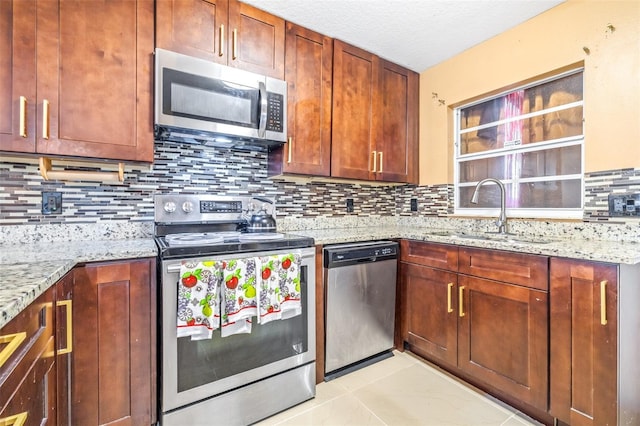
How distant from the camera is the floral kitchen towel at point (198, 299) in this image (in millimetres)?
1353

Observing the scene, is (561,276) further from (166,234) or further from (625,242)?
(166,234)

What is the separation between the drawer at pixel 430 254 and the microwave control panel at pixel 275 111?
3.95 feet

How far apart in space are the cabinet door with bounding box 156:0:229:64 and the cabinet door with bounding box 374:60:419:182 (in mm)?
1311

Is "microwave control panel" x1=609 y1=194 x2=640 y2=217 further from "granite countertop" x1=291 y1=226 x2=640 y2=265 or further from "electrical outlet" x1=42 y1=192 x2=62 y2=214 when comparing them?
"electrical outlet" x1=42 y1=192 x2=62 y2=214

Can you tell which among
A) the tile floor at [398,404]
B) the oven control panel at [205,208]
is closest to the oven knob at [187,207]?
the oven control panel at [205,208]

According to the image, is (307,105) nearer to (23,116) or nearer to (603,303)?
(23,116)

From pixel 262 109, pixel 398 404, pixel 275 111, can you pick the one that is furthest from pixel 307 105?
pixel 398 404

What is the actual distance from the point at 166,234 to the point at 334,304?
3.64 ft

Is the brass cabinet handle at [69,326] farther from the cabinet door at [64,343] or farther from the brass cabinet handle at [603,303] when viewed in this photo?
the brass cabinet handle at [603,303]

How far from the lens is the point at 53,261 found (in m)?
1.13

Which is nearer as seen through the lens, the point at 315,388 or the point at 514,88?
the point at 315,388

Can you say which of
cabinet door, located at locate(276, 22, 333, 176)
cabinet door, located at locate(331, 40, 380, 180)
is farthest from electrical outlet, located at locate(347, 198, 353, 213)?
cabinet door, located at locate(276, 22, 333, 176)

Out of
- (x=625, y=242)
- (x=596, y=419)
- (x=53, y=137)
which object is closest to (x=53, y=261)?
(x=53, y=137)

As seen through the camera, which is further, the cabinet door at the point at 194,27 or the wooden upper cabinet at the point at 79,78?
the cabinet door at the point at 194,27
